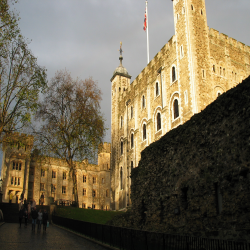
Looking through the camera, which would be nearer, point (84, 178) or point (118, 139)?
point (118, 139)

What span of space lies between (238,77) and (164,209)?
63.5 ft

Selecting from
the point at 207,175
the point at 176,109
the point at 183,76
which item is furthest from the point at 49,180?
the point at 207,175

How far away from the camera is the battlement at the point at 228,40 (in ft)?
89.6

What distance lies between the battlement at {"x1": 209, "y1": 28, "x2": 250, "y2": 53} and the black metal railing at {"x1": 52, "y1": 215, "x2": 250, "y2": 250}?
21.7 metres

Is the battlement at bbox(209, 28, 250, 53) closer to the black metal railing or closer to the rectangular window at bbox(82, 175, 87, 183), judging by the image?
the black metal railing

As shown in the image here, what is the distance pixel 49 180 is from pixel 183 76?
97.5 feet

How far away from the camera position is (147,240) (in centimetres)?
862

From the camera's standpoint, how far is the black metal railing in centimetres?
639

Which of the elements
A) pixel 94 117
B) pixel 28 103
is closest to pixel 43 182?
pixel 94 117

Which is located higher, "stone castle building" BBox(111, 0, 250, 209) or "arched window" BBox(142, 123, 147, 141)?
"stone castle building" BBox(111, 0, 250, 209)

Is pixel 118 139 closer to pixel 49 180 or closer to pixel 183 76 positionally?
pixel 49 180

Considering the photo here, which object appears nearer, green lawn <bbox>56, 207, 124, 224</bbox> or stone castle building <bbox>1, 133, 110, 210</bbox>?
green lawn <bbox>56, 207, 124, 224</bbox>

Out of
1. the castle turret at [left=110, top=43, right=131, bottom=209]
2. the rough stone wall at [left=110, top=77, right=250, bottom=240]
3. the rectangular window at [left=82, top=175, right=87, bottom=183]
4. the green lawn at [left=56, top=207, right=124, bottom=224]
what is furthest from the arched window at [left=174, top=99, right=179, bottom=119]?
the rectangular window at [left=82, top=175, right=87, bottom=183]

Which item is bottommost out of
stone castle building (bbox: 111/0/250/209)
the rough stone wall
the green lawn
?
the green lawn
